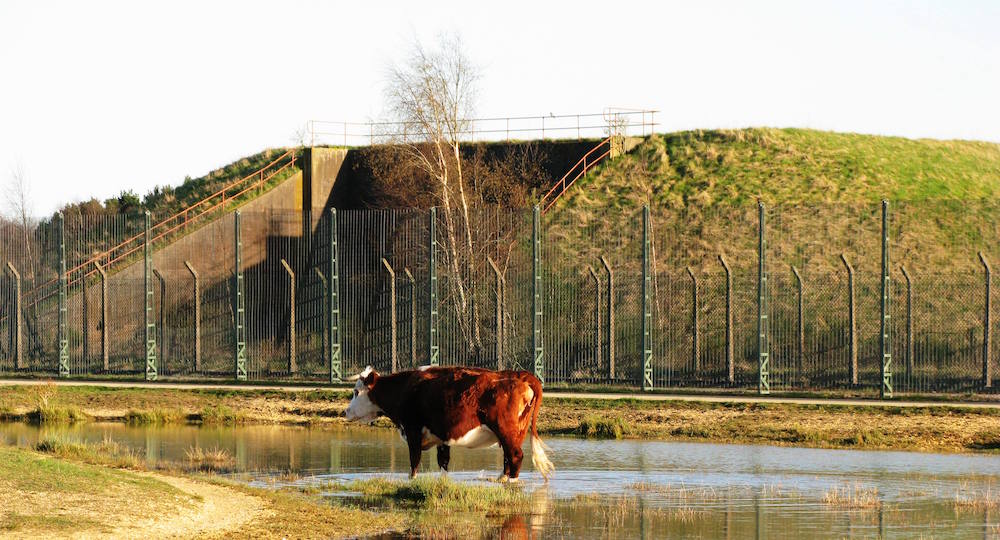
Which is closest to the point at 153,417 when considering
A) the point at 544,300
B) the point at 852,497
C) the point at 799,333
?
the point at 544,300

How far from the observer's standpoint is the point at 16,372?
41.0m

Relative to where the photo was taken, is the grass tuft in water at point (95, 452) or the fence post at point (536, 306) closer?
the grass tuft in water at point (95, 452)

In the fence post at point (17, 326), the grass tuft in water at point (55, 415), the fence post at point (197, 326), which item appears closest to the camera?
the grass tuft in water at point (55, 415)

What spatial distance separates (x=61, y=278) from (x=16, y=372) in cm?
342

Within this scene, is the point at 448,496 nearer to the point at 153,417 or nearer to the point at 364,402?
the point at 364,402

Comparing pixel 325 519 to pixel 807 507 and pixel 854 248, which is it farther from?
pixel 854 248

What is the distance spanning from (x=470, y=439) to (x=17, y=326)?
87.2ft

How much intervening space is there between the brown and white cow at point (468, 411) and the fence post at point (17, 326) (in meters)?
25.0

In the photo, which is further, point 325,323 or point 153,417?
point 325,323

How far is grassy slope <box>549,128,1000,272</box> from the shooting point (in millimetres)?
45688

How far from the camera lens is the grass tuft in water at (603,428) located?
89.1ft

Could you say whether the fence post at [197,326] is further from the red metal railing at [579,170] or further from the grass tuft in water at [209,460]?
the grass tuft in water at [209,460]

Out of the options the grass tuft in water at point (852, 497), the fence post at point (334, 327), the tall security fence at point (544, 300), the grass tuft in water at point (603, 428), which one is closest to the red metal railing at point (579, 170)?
the tall security fence at point (544, 300)

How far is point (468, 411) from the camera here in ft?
62.5
